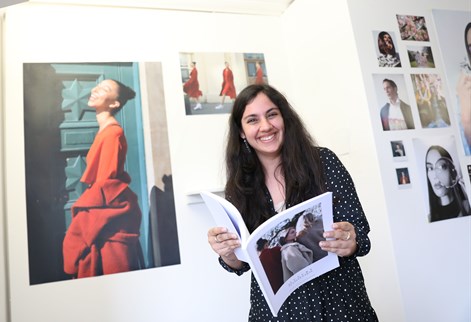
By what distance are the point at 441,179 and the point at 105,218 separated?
1809 mm

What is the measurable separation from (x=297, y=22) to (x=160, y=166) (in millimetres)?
1316

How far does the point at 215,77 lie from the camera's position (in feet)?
7.56

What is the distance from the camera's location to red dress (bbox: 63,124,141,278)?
6.19 ft

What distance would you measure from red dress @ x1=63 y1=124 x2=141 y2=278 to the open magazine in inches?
45.7

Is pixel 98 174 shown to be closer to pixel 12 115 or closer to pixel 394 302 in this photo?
pixel 12 115

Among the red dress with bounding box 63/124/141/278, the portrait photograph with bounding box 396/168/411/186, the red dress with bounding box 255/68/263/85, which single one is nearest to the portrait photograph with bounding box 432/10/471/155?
the portrait photograph with bounding box 396/168/411/186

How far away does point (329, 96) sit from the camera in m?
2.07

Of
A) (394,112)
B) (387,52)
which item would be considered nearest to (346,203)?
(394,112)

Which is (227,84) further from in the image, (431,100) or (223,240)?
(223,240)

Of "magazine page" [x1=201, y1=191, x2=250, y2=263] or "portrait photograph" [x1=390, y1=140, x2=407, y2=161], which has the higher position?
"portrait photograph" [x1=390, y1=140, x2=407, y2=161]

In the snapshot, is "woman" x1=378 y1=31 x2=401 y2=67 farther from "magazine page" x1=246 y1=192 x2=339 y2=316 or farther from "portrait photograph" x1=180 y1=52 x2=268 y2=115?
"magazine page" x1=246 y1=192 x2=339 y2=316

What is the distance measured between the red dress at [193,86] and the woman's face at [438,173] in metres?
1.38

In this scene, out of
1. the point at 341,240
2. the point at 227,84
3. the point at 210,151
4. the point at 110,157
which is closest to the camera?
the point at 341,240

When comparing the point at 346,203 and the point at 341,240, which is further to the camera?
the point at 346,203
